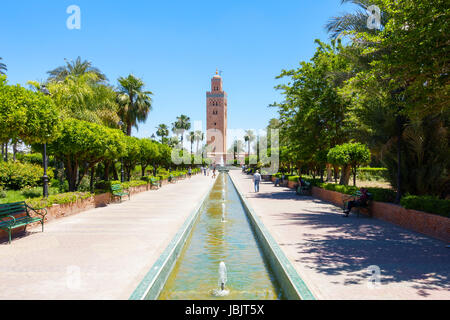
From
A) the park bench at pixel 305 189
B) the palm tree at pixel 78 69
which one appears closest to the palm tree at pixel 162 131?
the palm tree at pixel 78 69

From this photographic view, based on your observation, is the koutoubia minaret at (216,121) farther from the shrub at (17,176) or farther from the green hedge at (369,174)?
the shrub at (17,176)

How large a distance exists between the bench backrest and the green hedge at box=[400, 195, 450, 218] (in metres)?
10.3

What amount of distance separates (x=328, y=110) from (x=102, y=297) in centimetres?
1545

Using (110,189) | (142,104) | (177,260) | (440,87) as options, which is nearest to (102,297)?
(177,260)

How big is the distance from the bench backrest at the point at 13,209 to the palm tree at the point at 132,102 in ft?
76.2

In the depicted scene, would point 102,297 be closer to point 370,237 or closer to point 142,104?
point 370,237

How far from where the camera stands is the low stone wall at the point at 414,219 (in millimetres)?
7547

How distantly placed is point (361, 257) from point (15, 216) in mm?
8103

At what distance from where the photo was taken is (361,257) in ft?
20.0

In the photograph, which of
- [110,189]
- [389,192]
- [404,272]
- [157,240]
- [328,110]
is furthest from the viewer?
[328,110]

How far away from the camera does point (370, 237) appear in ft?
25.8

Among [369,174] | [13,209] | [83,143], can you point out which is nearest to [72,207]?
[83,143]

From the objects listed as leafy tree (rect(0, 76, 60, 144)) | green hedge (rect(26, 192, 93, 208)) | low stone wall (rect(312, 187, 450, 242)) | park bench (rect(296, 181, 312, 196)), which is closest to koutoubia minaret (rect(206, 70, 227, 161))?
park bench (rect(296, 181, 312, 196))

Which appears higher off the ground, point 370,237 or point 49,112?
point 49,112
